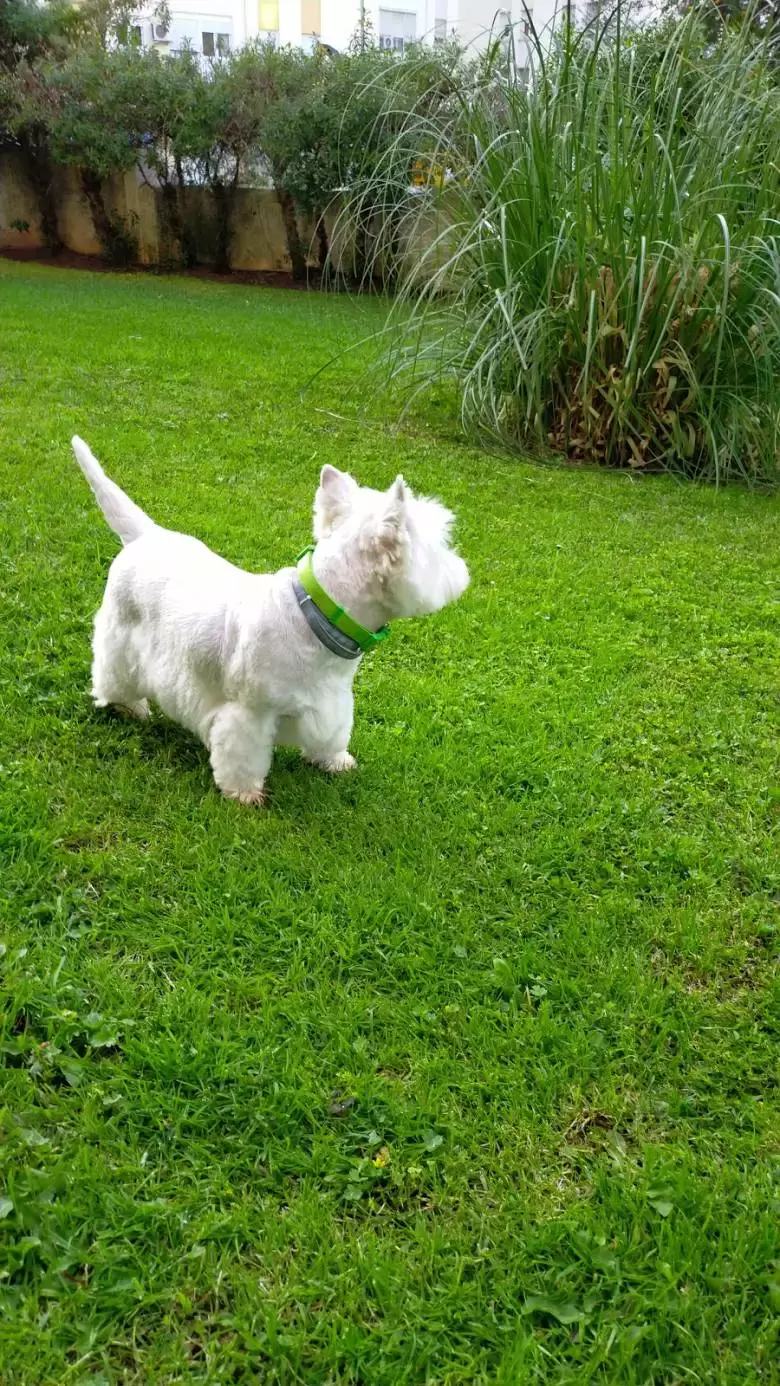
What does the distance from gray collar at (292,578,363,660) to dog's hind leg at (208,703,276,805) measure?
0.33m

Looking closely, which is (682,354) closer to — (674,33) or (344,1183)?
(674,33)

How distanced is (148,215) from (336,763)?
730 inches

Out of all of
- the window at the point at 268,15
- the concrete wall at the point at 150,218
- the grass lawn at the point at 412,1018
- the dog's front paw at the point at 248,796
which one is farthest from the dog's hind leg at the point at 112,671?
the window at the point at 268,15

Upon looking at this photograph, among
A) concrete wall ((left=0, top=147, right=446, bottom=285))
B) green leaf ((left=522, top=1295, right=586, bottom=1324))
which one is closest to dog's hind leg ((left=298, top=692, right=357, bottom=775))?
green leaf ((left=522, top=1295, right=586, bottom=1324))

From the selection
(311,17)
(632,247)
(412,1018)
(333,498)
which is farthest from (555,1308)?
(311,17)

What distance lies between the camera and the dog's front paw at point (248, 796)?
9.66 ft

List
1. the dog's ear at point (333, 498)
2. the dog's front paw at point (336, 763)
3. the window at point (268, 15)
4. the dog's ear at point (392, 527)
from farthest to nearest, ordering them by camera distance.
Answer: the window at point (268, 15), the dog's front paw at point (336, 763), the dog's ear at point (333, 498), the dog's ear at point (392, 527)

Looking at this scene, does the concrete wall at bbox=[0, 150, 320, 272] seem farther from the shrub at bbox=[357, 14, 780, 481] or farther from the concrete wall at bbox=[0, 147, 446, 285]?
the shrub at bbox=[357, 14, 780, 481]

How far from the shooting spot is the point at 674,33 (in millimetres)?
6273

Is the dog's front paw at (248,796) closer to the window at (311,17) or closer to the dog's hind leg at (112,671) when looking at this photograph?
the dog's hind leg at (112,671)

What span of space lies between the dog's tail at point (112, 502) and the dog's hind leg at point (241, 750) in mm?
851

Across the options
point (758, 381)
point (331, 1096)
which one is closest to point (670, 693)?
point (331, 1096)

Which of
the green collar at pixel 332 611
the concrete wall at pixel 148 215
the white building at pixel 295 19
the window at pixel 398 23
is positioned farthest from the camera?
the window at pixel 398 23

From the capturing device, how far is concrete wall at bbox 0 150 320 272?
18109 mm
